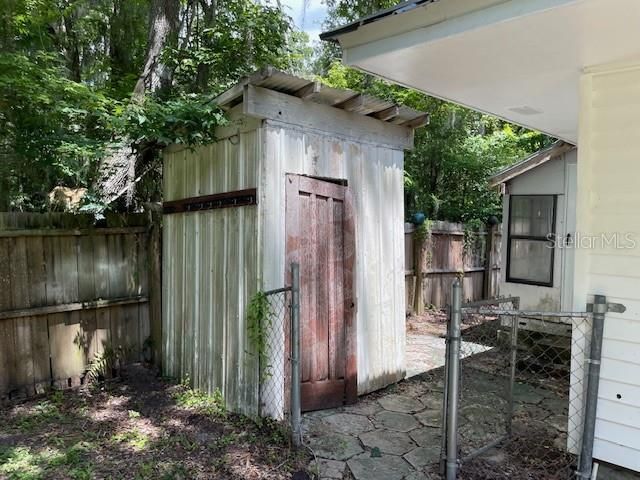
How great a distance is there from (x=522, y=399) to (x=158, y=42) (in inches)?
228

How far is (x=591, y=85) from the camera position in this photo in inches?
104

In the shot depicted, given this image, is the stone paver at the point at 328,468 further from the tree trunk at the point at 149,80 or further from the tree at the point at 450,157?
the tree at the point at 450,157

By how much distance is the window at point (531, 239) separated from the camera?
6066 mm

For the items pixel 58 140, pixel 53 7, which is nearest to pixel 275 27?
pixel 53 7

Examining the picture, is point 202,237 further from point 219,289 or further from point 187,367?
point 187,367

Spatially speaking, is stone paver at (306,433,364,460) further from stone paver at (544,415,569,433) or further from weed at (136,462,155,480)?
stone paver at (544,415,569,433)

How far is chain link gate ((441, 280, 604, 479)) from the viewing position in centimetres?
259

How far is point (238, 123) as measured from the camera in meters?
3.66

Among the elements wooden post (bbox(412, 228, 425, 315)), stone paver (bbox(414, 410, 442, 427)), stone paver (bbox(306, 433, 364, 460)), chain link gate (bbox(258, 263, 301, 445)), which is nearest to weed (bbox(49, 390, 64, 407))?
chain link gate (bbox(258, 263, 301, 445))

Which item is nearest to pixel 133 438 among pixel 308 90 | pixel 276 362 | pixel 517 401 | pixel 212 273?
pixel 276 362

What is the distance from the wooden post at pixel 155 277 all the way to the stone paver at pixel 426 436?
9.40 ft

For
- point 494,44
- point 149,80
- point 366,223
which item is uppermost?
point 149,80

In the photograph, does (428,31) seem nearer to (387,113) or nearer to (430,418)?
(387,113)

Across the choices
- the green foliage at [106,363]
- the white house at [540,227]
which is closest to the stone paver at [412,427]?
the white house at [540,227]
